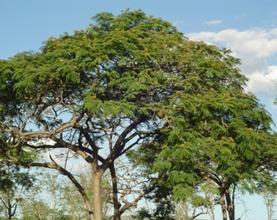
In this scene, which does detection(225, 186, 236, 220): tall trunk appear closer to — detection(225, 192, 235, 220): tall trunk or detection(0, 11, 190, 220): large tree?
detection(225, 192, 235, 220): tall trunk

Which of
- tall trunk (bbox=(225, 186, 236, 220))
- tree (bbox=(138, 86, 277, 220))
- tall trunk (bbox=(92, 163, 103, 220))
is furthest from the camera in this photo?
tall trunk (bbox=(225, 186, 236, 220))

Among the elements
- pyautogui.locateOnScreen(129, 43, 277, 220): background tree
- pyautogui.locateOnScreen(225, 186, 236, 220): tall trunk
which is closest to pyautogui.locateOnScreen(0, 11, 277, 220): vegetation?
pyautogui.locateOnScreen(129, 43, 277, 220): background tree

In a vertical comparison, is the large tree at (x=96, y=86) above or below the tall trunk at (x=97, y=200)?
above

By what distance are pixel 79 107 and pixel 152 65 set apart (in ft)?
9.10

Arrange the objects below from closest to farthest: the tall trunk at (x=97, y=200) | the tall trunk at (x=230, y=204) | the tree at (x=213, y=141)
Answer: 1. the tree at (x=213, y=141)
2. the tall trunk at (x=97, y=200)
3. the tall trunk at (x=230, y=204)

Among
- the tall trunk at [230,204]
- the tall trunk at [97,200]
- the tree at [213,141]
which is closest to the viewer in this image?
the tree at [213,141]

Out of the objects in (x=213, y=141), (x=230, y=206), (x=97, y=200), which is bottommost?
(x=97, y=200)

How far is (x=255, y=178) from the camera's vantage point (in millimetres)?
18406

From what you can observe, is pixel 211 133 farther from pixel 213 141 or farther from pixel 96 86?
pixel 96 86

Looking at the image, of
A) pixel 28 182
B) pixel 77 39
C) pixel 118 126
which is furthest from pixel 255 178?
pixel 28 182

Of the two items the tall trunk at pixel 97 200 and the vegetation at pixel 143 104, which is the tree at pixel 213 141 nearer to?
the vegetation at pixel 143 104

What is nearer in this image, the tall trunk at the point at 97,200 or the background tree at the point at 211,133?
the background tree at the point at 211,133

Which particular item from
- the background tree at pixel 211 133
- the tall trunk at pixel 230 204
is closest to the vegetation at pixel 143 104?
the background tree at pixel 211 133

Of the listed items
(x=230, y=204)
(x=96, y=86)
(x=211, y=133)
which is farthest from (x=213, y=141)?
(x=230, y=204)
